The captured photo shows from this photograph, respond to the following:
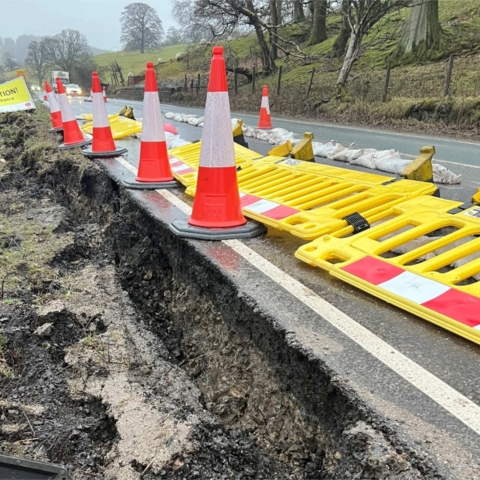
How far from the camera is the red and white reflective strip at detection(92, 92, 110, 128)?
6.68 meters

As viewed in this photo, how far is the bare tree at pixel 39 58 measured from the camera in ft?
244

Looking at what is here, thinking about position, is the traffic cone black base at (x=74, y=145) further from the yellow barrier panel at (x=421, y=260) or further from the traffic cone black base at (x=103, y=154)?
the yellow barrier panel at (x=421, y=260)

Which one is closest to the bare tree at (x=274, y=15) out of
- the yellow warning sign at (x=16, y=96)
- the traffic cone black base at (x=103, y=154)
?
the yellow warning sign at (x=16, y=96)

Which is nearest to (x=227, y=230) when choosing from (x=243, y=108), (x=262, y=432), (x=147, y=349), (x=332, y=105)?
(x=147, y=349)

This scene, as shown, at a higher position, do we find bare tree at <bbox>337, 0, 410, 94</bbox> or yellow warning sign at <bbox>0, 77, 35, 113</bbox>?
bare tree at <bbox>337, 0, 410, 94</bbox>

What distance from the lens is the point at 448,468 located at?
1472 millimetres

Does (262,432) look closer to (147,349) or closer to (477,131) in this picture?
(147,349)

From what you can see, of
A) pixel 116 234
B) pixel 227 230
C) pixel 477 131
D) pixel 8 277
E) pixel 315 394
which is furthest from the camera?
pixel 477 131

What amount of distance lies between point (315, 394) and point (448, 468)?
638mm

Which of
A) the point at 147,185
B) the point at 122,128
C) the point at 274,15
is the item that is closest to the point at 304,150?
the point at 147,185

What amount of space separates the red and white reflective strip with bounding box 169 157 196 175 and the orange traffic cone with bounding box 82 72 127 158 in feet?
4.07

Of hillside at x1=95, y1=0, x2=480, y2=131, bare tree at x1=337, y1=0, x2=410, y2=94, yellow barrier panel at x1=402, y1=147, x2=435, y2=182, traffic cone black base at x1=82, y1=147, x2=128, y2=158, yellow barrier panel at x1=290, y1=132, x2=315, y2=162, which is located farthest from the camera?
bare tree at x1=337, y1=0, x2=410, y2=94

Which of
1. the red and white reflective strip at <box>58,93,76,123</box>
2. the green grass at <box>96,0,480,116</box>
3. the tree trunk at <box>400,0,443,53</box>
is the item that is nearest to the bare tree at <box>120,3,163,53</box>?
the green grass at <box>96,0,480,116</box>

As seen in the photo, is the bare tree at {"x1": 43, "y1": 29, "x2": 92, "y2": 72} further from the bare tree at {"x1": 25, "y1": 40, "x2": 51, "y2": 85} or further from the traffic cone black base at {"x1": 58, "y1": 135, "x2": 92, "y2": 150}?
the traffic cone black base at {"x1": 58, "y1": 135, "x2": 92, "y2": 150}
